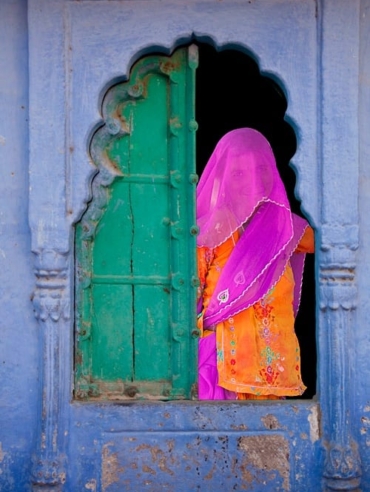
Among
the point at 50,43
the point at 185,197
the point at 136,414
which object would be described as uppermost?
the point at 50,43

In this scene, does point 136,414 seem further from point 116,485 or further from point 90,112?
point 90,112

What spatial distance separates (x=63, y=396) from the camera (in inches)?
172

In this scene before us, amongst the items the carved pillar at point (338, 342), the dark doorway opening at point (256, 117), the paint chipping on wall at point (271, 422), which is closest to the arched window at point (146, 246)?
the paint chipping on wall at point (271, 422)

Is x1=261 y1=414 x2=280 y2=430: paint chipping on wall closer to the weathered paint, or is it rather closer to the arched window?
the weathered paint

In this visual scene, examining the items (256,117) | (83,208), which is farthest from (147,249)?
(256,117)

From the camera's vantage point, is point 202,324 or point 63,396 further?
point 202,324

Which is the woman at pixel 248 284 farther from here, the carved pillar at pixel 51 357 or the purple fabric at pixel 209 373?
the carved pillar at pixel 51 357

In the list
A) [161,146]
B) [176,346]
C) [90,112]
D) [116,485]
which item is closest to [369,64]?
[161,146]

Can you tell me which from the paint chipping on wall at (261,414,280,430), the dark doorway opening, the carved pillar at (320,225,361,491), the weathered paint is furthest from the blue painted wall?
the dark doorway opening

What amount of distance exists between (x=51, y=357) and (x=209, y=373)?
3.23ft

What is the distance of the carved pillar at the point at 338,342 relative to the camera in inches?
173

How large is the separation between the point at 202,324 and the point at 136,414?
75 centimetres

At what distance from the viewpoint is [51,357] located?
4.37m

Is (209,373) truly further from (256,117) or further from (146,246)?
(256,117)
